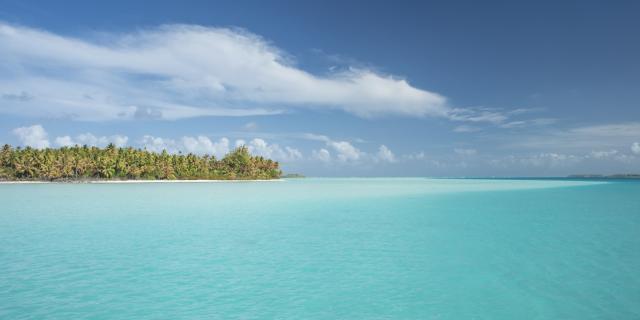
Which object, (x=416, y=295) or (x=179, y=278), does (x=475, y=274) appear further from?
(x=179, y=278)

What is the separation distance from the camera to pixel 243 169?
136 meters

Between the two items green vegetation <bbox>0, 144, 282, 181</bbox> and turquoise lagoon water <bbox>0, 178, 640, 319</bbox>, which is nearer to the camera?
turquoise lagoon water <bbox>0, 178, 640, 319</bbox>

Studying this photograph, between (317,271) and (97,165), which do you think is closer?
(317,271)

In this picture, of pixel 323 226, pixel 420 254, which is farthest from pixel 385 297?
pixel 323 226

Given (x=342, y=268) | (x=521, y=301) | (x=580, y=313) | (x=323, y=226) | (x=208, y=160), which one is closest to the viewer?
(x=580, y=313)

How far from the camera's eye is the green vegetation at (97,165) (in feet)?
326

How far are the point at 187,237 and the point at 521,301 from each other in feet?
44.7

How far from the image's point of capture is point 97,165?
102m

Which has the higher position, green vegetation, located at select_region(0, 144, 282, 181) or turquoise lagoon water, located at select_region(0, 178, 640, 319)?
green vegetation, located at select_region(0, 144, 282, 181)

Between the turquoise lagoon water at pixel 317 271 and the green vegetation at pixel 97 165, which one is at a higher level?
the green vegetation at pixel 97 165

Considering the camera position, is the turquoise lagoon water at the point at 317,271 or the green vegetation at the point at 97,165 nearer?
the turquoise lagoon water at the point at 317,271

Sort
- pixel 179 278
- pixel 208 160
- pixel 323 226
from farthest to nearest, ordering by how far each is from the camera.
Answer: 1. pixel 208 160
2. pixel 323 226
3. pixel 179 278

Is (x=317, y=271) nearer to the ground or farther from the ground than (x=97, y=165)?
nearer to the ground

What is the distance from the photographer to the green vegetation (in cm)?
9944
